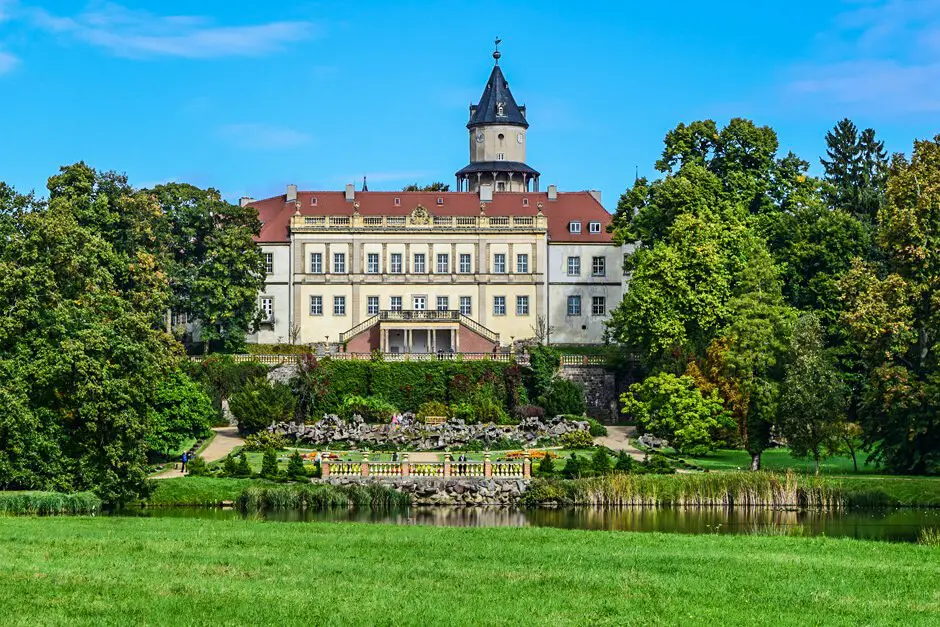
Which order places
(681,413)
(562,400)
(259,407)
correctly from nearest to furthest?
(681,413), (259,407), (562,400)

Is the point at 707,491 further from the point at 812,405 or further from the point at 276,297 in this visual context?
the point at 276,297

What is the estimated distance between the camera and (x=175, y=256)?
218 ft

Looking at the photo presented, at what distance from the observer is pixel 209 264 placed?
6575 cm

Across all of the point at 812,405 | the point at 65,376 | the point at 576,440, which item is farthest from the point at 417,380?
the point at 65,376

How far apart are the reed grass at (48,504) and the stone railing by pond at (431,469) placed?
9.87 m

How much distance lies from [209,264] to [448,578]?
4702 centimetres

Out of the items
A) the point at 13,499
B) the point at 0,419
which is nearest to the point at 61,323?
the point at 0,419

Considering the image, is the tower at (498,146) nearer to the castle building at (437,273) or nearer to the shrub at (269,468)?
the castle building at (437,273)

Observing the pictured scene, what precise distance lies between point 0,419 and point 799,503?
66.2 feet

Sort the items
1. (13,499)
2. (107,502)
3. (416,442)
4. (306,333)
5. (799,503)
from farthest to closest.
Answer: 1. (306,333)
2. (416,442)
3. (799,503)
4. (107,502)
5. (13,499)

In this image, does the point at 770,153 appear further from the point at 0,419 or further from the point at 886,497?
the point at 0,419

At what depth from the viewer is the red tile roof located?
247ft

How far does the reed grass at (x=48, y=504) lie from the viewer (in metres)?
31.9

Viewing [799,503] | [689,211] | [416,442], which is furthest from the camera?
[689,211]
